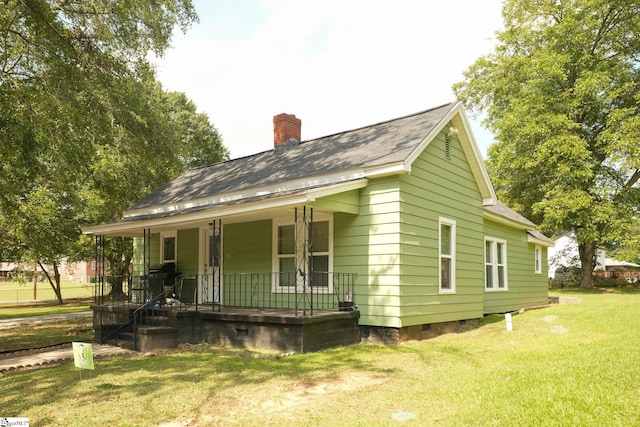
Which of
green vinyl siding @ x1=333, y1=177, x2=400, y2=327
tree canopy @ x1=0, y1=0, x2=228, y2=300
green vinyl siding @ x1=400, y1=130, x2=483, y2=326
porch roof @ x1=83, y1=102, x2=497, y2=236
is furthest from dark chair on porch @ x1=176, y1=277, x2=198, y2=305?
green vinyl siding @ x1=400, y1=130, x2=483, y2=326

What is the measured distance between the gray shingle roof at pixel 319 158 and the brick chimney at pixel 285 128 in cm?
41

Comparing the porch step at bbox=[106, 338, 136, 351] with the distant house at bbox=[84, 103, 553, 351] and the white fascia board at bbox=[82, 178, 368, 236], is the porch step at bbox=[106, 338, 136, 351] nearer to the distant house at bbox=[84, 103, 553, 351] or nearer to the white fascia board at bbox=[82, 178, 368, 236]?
the distant house at bbox=[84, 103, 553, 351]

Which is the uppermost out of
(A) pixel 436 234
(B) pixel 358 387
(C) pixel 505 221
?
(C) pixel 505 221

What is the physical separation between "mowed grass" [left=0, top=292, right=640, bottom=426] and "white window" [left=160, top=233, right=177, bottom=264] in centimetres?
583

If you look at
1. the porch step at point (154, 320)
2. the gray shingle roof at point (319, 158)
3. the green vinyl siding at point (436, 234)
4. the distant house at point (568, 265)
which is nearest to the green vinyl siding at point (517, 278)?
the green vinyl siding at point (436, 234)

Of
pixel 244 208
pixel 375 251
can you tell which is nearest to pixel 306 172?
pixel 244 208

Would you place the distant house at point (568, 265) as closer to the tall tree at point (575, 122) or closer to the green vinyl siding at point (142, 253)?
the tall tree at point (575, 122)

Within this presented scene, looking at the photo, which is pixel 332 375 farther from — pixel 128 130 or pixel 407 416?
pixel 128 130

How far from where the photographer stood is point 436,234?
11133 millimetres

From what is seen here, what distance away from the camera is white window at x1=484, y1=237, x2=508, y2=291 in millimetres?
15280

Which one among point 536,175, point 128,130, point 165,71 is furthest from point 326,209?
point 536,175

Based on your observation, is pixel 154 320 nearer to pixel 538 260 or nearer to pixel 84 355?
pixel 84 355

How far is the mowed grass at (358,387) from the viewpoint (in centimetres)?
503

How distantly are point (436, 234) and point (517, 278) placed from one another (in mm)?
7749
